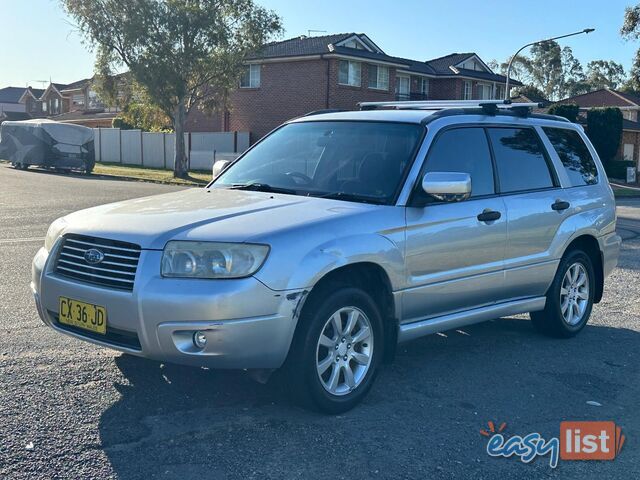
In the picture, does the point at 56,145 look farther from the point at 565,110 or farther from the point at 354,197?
the point at 354,197

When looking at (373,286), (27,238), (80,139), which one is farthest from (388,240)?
(80,139)

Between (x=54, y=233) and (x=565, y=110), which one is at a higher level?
(x=565, y=110)

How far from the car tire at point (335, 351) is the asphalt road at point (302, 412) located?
0.15 meters

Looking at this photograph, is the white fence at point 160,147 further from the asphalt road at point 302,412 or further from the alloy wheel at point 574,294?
the asphalt road at point 302,412

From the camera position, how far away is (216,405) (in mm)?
4602

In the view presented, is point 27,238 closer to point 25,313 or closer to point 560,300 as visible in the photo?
point 25,313

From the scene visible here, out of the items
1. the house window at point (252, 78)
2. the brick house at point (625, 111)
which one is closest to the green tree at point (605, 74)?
the brick house at point (625, 111)

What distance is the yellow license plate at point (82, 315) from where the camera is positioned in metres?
4.27

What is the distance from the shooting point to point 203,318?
401cm

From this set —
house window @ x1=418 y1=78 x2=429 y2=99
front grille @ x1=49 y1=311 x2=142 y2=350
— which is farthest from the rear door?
house window @ x1=418 y1=78 x2=429 y2=99

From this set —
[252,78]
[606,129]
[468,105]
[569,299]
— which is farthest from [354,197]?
[606,129]

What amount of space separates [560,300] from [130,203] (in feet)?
12.3

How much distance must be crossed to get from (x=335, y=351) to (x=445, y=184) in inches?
51.2

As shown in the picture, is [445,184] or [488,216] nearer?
[445,184]
